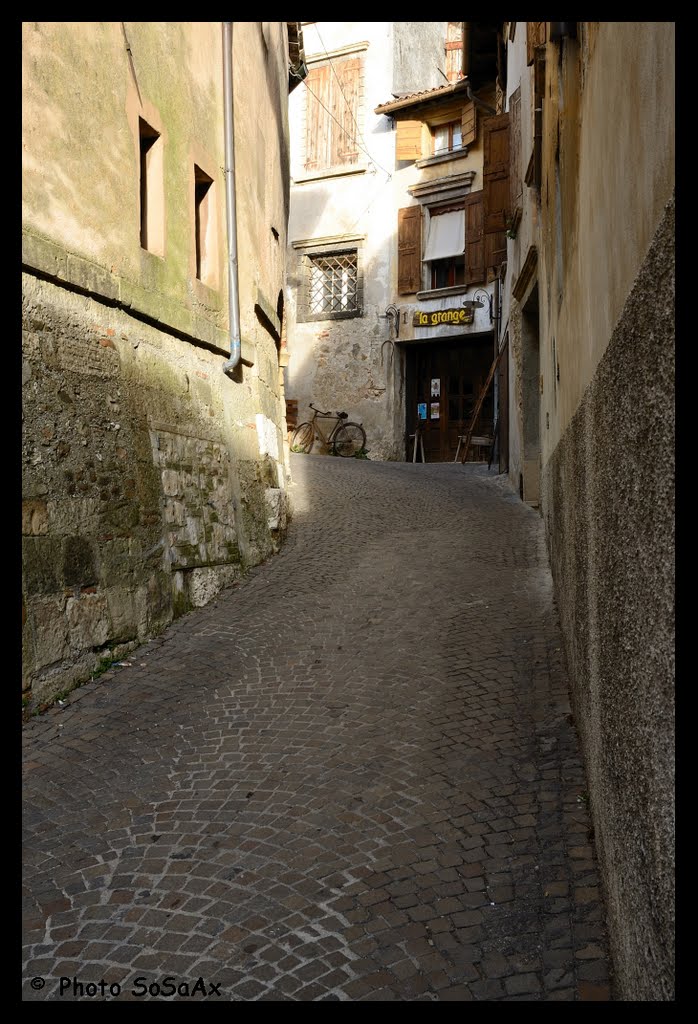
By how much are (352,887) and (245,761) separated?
4.21ft

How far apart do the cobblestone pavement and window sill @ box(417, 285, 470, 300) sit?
1325 cm

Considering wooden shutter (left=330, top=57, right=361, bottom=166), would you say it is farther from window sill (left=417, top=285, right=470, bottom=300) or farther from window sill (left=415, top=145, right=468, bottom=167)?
window sill (left=417, top=285, right=470, bottom=300)

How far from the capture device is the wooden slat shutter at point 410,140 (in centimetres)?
1903

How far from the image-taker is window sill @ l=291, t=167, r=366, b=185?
19.8 meters

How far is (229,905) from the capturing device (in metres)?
3.01

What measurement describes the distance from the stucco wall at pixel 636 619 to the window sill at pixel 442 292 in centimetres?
1632

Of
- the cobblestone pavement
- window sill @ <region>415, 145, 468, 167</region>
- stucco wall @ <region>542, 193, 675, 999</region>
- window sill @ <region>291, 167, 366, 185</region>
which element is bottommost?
the cobblestone pavement

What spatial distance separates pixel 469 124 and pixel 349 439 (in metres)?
7.90

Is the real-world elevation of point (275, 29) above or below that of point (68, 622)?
above

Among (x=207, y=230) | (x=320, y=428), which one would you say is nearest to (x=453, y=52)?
(x=320, y=428)

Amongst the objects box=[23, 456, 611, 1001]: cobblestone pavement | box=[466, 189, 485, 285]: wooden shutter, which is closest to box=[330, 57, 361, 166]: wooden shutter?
box=[466, 189, 485, 285]: wooden shutter

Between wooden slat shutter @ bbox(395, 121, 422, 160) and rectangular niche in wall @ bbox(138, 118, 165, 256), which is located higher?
wooden slat shutter @ bbox(395, 121, 422, 160)

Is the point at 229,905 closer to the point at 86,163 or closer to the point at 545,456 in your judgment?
the point at 86,163
